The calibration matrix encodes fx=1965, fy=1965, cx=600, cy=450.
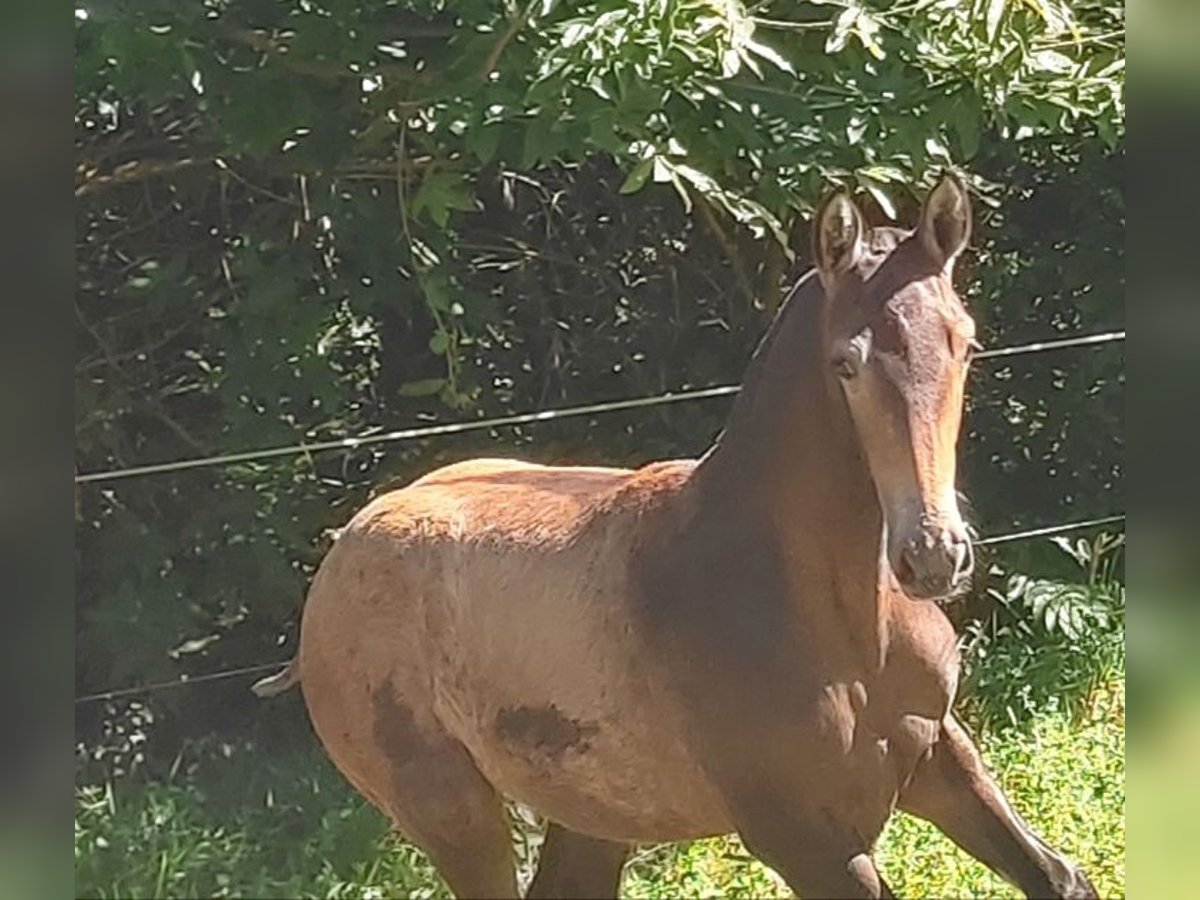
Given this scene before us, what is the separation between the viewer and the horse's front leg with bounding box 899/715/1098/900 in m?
2.29

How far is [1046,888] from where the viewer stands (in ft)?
7.70

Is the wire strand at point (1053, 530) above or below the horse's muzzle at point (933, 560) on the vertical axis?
below

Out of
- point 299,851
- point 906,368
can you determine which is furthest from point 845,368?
point 299,851

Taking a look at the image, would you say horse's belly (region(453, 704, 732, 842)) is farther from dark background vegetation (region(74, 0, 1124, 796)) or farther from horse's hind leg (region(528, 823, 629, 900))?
dark background vegetation (region(74, 0, 1124, 796))

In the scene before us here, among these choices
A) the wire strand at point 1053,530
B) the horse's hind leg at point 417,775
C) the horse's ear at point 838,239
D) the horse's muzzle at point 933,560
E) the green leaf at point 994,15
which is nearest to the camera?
the horse's muzzle at point 933,560

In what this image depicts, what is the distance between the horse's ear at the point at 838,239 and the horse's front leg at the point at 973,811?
1.82 ft

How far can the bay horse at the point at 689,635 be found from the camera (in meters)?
2.15

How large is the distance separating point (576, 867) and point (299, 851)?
325 mm

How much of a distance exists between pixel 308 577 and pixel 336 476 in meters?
0.12

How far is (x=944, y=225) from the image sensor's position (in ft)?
7.08

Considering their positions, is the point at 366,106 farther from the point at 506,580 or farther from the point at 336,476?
the point at 506,580

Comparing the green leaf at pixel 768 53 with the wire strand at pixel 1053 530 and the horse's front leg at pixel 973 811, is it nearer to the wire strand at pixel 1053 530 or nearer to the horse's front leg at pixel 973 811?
the wire strand at pixel 1053 530

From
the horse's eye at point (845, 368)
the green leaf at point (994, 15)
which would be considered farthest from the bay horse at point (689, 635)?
the green leaf at point (994, 15)
